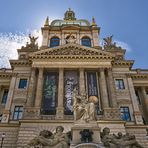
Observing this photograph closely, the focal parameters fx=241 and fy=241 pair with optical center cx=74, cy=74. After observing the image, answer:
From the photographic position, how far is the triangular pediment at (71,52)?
3641 centimetres

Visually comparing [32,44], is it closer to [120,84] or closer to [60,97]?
[60,97]

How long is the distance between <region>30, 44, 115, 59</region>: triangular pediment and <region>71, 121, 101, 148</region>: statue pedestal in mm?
21466

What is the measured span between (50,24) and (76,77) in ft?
64.4

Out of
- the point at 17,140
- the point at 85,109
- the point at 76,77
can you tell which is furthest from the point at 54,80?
the point at 85,109

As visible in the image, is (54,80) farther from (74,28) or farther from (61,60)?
(74,28)

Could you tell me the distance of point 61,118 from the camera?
2928 centimetres

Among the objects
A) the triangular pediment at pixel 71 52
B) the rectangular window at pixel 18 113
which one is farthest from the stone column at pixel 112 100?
the rectangular window at pixel 18 113

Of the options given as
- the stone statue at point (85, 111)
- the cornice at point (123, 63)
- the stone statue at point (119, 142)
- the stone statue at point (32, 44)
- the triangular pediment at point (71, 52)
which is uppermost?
the stone statue at point (32, 44)

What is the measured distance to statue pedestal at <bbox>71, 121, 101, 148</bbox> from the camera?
14927mm

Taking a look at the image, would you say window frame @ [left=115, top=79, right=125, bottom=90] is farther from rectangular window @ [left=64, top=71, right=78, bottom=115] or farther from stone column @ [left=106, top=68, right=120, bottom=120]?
rectangular window @ [left=64, top=71, right=78, bottom=115]

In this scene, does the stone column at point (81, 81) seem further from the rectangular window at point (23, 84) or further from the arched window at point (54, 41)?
the arched window at point (54, 41)

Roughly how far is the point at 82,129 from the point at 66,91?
59.8 ft

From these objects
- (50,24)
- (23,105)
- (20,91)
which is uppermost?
(50,24)

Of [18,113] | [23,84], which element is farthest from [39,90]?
[18,113]
